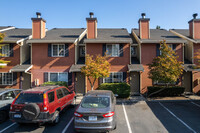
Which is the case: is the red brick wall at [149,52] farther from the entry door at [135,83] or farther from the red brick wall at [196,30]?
the red brick wall at [196,30]

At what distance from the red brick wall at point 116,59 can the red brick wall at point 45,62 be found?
2.02m

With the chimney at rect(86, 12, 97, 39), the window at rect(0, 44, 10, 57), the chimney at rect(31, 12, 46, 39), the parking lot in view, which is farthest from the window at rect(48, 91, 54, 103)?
the window at rect(0, 44, 10, 57)

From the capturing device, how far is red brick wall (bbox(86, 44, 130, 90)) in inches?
547

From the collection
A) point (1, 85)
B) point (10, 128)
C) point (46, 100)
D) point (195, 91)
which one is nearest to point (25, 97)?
point (46, 100)

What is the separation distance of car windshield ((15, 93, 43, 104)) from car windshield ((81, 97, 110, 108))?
2.02m

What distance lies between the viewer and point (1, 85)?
13703 mm

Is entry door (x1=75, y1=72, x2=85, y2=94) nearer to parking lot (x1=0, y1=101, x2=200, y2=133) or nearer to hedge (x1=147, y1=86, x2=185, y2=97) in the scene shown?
parking lot (x1=0, y1=101, x2=200, y2=133)

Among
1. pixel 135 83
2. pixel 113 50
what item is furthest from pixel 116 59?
pixel 135 83

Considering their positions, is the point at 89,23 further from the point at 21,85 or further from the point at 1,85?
the point at 1,85

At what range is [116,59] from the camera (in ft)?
45.8

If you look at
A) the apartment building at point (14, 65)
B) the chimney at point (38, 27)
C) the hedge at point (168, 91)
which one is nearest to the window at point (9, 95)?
the apartment building at point (14, 65)

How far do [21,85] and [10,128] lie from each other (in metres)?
8.34

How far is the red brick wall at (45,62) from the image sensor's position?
13898 mm

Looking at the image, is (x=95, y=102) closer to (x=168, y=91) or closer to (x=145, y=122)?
(x=145, y=122)
